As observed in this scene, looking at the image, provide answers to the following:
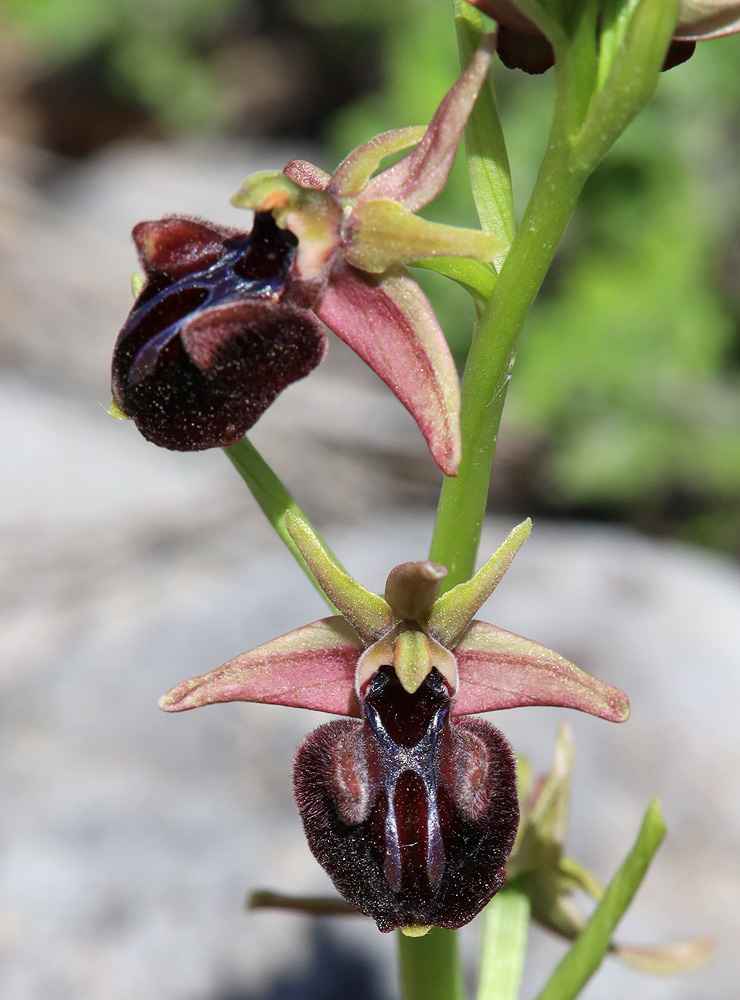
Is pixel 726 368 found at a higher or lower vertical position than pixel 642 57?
lower

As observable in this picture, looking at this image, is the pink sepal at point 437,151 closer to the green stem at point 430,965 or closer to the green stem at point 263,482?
the green stem at point 263,482

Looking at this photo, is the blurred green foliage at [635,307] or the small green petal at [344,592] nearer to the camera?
the small green petal at [344,592]

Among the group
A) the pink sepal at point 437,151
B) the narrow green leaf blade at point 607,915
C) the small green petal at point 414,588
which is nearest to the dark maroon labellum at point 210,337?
the pink sepal at point 437,151

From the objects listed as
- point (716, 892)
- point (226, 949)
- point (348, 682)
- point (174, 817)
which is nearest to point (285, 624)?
point (174, 817)

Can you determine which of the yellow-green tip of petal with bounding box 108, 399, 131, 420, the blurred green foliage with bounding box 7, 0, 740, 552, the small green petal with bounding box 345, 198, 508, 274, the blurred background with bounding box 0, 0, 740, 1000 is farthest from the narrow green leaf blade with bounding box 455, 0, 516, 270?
the blurred green foliage with bounding box 7, 0, 740, 552

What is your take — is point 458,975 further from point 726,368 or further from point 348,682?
point 726,368

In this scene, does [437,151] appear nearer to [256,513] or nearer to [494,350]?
[494,350]
